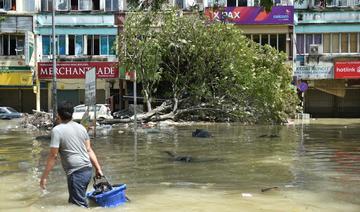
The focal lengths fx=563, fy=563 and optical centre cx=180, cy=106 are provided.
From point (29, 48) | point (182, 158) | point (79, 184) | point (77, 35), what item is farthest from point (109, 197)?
point (77, 35)

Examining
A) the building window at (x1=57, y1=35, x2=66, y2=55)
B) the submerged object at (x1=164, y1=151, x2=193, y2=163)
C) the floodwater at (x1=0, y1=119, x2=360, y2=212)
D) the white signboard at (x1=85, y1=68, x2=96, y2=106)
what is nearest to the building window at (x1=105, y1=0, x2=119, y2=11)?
the building window at (x1=57, y1=35, x2=66, y2=55)

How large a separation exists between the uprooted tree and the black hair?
67.4 ft

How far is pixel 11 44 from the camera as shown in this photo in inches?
1657

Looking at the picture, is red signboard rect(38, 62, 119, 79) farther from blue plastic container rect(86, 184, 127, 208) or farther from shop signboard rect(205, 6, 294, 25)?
blue plastic container rect(86, 184, 127, 208)

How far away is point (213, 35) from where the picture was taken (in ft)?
97.6

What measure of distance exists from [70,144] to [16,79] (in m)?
35.7

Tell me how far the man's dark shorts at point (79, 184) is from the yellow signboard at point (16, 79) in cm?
3500

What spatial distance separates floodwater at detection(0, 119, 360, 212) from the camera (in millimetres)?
8938

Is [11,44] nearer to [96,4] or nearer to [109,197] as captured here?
[96,4]

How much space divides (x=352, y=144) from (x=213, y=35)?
12.3 meters

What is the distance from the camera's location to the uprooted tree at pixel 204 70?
28156 mm

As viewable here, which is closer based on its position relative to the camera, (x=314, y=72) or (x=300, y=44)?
(x=314, y=72)

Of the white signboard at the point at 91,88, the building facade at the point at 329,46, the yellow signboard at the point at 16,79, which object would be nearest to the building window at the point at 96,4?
the yellow signboard at the point at 16,79

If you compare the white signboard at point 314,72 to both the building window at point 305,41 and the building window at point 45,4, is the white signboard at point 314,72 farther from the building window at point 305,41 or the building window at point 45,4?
the building window at point 45,4
